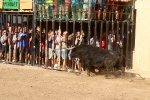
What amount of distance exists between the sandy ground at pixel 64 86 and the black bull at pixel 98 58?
409 millimetres

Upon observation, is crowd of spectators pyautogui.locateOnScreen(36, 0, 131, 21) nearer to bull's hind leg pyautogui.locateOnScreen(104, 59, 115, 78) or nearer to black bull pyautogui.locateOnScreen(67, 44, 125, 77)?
black bull pyautogui.locateOnScreen(67, 44, 125, 77)

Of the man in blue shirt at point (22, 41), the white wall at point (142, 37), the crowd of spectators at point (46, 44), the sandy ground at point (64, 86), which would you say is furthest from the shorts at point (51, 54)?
the white wall at point (142, 37)

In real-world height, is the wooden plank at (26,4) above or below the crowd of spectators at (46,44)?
above

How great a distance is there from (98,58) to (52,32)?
2.77m

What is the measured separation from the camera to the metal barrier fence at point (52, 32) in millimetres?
16750

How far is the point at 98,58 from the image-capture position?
15.2 metres

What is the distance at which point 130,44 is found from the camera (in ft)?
60.4

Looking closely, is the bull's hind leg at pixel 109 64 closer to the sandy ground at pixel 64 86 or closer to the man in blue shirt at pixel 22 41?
the sandy ground at pixel 64 86

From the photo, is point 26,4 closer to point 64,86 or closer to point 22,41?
point 22,41

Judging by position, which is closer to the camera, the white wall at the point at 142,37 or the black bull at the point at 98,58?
the black bull at the point at 98,58

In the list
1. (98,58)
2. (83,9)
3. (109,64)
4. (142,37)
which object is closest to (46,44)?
(83,9)

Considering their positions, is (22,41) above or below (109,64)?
above

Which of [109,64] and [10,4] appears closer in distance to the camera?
[109,64]

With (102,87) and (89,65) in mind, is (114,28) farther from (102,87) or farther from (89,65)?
(102,87)
